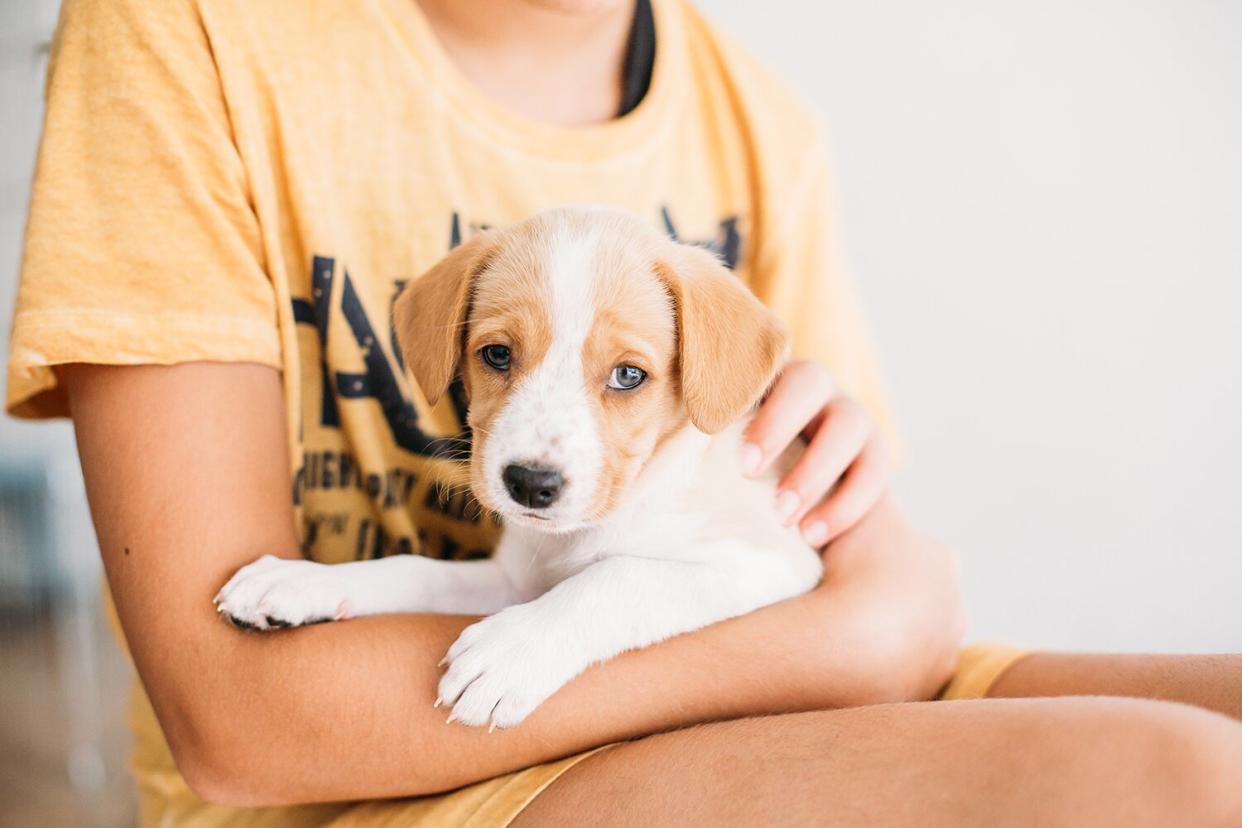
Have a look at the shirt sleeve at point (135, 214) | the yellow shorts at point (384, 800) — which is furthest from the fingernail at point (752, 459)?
the shirt sleeve at point (135, 214)

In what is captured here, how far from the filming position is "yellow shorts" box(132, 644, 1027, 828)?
1.39 metres

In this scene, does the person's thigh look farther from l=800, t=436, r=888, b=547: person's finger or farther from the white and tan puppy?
l=800, t=436, r=888, b=547: person's finger

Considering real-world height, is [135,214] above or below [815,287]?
above

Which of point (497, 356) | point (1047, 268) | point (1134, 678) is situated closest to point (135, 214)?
point (497, 356)

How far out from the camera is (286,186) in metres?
1.77

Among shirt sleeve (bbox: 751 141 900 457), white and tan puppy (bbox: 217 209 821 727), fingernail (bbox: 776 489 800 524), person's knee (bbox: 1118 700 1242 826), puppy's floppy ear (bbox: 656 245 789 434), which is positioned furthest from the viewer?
shirt sleeve (bbox: 751 141 900 457)

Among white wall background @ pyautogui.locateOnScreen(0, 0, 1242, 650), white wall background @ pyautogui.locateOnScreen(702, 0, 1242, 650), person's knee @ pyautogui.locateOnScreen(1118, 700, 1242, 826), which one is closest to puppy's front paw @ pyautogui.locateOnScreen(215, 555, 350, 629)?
person's knee @ pyautogui.locateOnScreen(1118, 700, 1242, 826)

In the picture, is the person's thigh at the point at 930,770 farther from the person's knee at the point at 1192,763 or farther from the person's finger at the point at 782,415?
the person's finger at the point at 782,415

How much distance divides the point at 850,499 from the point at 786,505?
0.16m

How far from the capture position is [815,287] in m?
2.56

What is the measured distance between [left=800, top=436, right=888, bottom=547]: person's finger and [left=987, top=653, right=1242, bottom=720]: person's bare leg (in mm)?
420

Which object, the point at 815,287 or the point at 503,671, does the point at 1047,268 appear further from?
the point at 503,671

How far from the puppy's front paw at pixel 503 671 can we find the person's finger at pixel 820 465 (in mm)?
576

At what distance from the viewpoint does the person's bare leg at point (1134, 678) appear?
1586 mm
